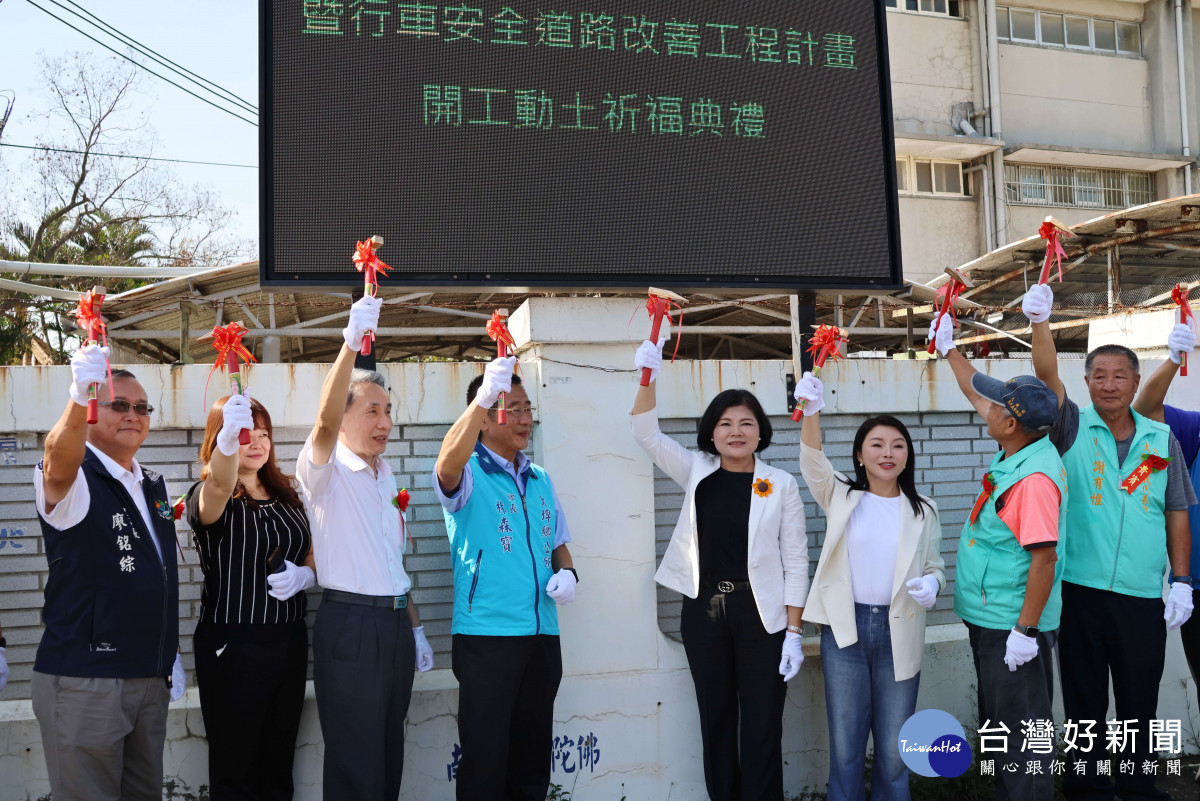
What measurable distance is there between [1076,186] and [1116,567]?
49.2ft

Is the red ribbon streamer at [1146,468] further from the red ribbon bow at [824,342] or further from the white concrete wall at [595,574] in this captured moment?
the white concrete wall at [595,574]

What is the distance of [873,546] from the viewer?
3.72 metres

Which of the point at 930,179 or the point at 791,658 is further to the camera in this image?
the point at 930,179

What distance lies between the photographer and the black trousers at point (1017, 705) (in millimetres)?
3469

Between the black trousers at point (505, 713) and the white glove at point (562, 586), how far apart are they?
147 millimetres

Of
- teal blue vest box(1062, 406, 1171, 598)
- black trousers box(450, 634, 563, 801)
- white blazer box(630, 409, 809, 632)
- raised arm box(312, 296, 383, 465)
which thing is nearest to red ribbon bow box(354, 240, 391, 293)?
raised arm box(312, 296, 383, 465)

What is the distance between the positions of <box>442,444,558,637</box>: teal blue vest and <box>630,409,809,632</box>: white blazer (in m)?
0.52

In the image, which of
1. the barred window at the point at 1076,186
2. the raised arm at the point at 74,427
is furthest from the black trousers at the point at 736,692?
the barred window at the point at 1076,186

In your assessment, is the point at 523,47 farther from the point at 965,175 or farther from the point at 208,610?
the point at 965,175

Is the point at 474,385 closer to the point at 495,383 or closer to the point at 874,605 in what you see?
the point at 495,383

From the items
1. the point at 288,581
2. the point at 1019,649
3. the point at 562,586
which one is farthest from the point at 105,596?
the point at 1019,649

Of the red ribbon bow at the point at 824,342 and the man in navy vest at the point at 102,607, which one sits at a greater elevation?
the red ribbon bow at the point at 824,342

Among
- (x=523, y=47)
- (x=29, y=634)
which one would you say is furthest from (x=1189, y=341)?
(x=29, y=634)

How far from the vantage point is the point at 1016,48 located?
53.4 ft
